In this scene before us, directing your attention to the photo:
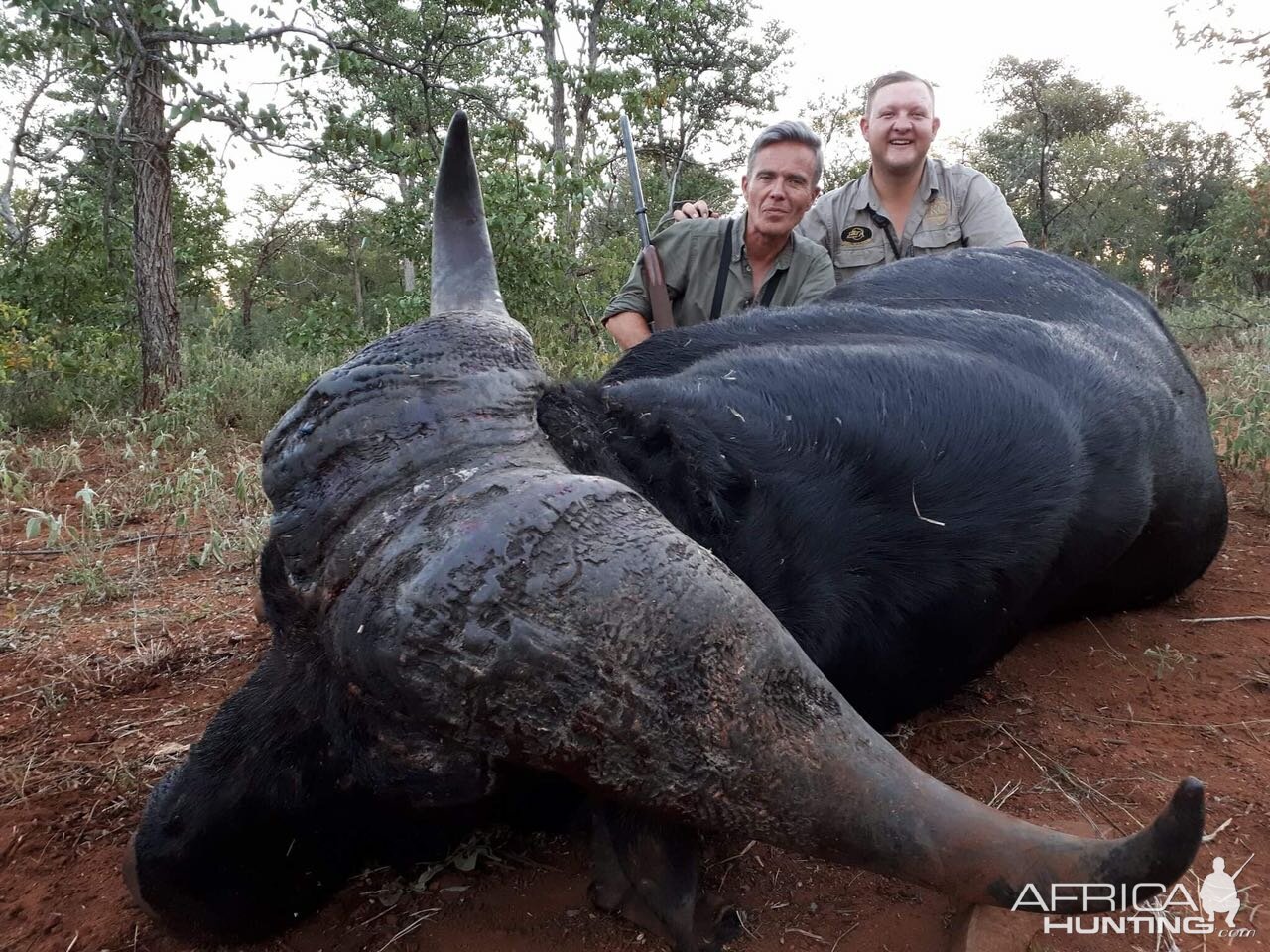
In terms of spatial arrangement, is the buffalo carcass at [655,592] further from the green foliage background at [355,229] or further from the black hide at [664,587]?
the green foliage background at [355,229]

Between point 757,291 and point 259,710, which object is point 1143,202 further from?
point 259,710

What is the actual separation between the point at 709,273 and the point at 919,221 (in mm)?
1342

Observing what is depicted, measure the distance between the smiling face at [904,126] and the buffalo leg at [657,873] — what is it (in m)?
4.37

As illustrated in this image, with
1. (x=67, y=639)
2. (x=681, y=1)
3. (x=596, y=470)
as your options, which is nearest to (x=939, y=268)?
(x=596, y=470)

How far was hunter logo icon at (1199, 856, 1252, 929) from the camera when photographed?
1600 millimetres

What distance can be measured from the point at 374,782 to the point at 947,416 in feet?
4.14

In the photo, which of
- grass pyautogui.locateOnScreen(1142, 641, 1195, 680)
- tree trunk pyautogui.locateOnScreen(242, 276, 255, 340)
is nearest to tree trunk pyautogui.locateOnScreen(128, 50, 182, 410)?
grass pyautogui.locateOnScreen(1142, 641, 1195, 680)

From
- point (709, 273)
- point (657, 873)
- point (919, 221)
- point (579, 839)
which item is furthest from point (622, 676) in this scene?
point (919, 221)

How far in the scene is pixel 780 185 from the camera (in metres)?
4.26

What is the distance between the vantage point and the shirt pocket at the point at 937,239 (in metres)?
4.90

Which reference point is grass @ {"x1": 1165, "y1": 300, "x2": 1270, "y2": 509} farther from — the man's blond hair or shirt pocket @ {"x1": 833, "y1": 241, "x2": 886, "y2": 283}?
the man's blond hair

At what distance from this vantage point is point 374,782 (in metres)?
1.15

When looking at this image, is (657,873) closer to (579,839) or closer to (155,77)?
(579,839)

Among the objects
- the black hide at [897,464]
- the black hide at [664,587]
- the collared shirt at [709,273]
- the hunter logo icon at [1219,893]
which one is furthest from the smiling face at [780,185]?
the hunter logo icon at [1219,893]
